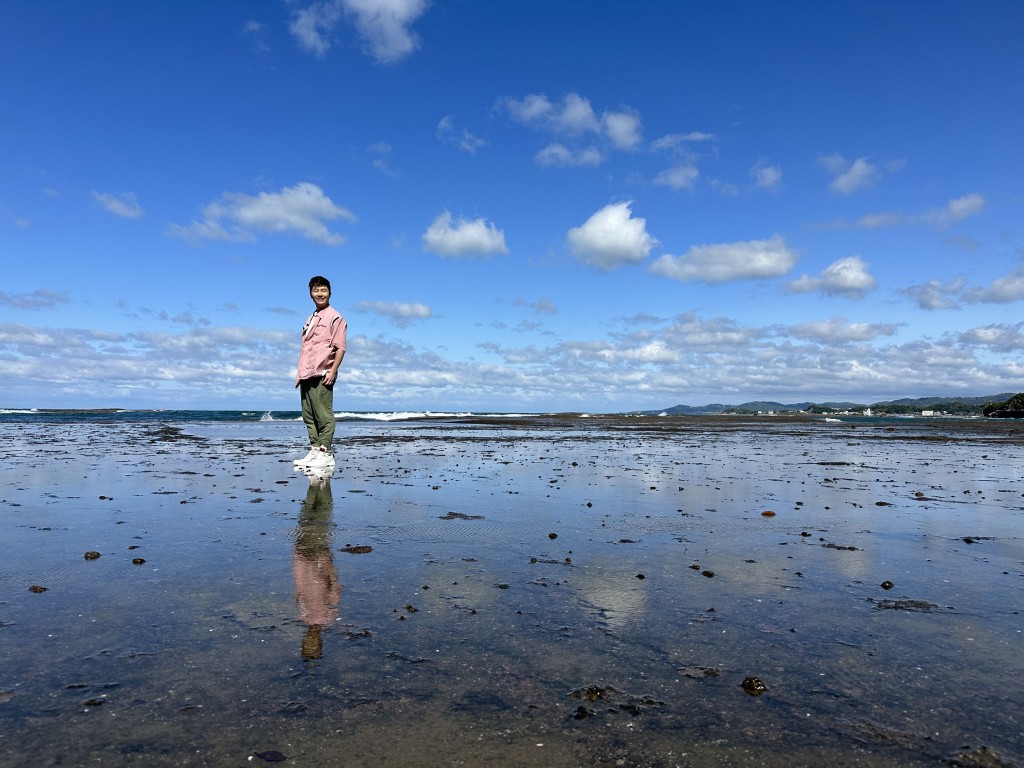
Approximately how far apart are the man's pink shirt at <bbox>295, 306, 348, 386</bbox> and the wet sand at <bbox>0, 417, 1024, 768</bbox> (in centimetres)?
341

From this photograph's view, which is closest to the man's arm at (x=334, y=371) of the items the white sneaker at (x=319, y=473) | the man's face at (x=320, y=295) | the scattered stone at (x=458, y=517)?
the man's face at (x=320, y=295)

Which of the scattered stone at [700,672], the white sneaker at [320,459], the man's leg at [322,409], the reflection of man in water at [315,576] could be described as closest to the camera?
the scattered stone at [700,672]

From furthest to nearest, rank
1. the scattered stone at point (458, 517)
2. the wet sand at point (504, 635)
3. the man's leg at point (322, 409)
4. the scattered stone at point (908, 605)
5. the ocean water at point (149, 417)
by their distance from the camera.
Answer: the ocean water at point (149, 417) → the man's leg at point (322, 409) → the scattered stone at point (458, 517) → the scattered stone at point (908, 605) → the wet sand at point (504, 635)

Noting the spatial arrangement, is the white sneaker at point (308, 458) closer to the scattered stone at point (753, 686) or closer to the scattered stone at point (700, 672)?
the scattered stone at point (700, 672)

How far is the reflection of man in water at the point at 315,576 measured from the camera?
4414 mm

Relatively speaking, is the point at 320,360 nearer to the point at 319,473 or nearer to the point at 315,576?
the point at 319,473

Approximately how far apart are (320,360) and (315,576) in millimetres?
7356

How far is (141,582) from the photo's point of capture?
218 inches

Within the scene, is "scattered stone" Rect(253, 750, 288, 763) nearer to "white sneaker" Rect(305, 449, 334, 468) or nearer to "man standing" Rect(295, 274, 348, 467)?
"man standing" Rect(295, 274, 348, 467)

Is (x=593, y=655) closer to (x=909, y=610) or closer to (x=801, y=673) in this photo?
(x=801, y=673)

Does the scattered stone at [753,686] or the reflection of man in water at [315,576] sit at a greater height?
the reflection of man in water at [315,576]

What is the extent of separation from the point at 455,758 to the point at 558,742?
0.52 m

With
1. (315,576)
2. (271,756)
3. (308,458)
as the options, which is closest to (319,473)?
(308,458)

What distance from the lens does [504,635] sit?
439 centimetres
